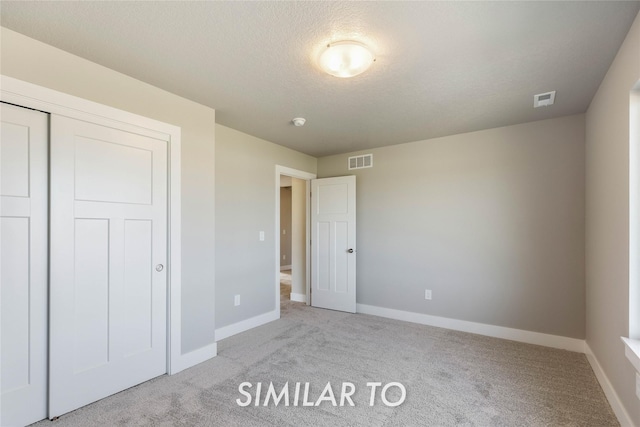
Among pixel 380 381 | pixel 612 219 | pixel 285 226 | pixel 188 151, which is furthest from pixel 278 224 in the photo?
pixel 285 226

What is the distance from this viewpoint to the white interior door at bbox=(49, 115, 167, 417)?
204cm

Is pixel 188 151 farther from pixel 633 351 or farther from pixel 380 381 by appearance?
pixel 633 351

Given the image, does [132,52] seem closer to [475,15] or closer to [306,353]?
[475,15]

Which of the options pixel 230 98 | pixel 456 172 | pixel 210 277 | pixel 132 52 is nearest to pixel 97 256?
pixel 210 277

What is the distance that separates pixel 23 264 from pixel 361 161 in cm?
381

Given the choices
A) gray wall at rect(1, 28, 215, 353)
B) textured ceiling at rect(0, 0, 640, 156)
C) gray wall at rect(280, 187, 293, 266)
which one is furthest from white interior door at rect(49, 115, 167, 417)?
gray wall at rect(280, 187, 293, 266)

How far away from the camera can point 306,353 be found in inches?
118

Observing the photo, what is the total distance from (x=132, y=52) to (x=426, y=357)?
11.5ft

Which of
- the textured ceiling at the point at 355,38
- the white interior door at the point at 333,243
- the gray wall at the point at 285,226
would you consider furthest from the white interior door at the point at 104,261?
the gray wall at the point at 285,226

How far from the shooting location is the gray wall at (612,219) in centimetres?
183

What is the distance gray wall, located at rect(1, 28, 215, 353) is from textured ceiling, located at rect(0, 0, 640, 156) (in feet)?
0.35

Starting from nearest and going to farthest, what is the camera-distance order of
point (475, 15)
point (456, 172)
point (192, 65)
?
point (475, 15) < point (192, 65) < point (456, 172)

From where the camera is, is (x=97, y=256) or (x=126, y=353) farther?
(x=126, y=353)

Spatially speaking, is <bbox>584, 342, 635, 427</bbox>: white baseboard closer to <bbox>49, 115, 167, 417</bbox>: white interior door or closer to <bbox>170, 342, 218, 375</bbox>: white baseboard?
<bbox>170, 342, 218, 375</bbox>: white baseboard
